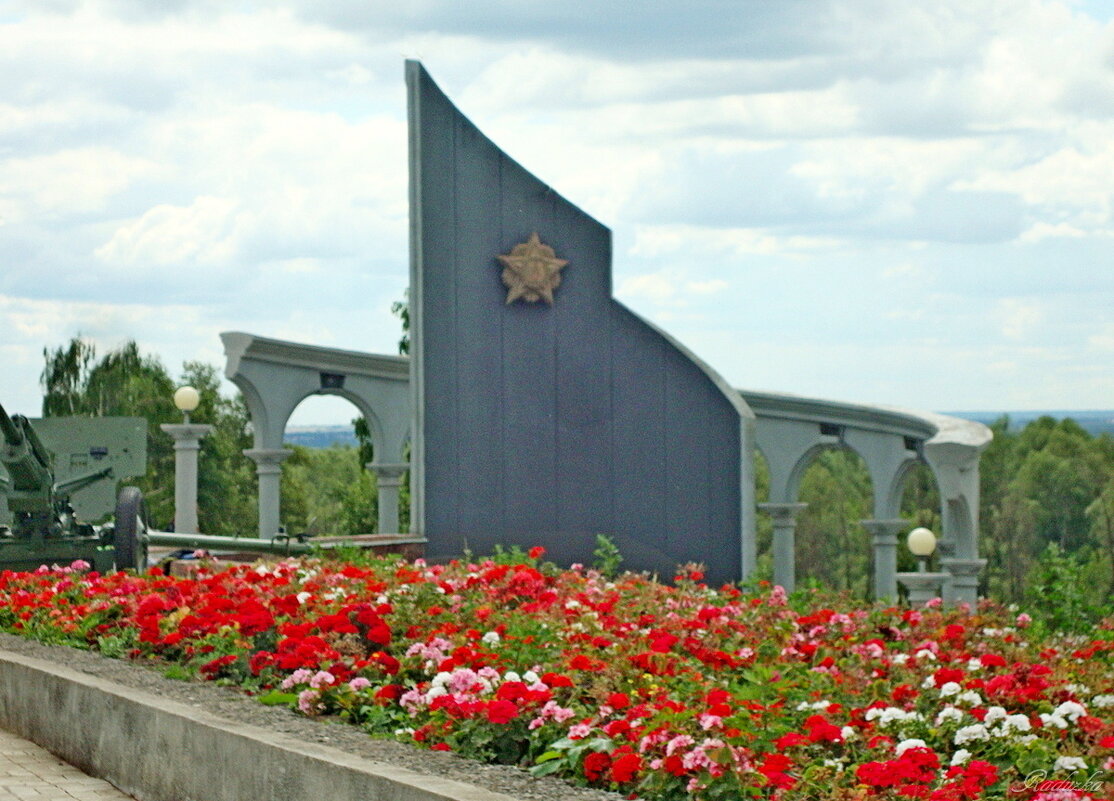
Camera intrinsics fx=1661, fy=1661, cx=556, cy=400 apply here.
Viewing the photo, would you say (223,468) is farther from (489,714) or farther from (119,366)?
(489,714)

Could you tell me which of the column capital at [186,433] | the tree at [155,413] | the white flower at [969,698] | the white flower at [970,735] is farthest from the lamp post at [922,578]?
the tree at [155,413]

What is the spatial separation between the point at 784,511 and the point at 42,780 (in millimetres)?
13206

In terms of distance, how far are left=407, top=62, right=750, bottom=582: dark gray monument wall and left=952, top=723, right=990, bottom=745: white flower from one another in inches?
414

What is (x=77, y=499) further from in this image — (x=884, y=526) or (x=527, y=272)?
(x=884, y=526)

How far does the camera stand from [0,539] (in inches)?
536

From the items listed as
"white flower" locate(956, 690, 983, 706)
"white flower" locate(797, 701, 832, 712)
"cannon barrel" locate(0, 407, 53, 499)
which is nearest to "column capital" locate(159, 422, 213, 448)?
"cannon barrel" locate(0, 407, 53, 499)

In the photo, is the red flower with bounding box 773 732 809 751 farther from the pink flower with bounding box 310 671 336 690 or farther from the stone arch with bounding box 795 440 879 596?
the stone arch with bounding box 795 440 879 596

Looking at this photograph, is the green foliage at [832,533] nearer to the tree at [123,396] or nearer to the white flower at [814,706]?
the tree at [123,396]

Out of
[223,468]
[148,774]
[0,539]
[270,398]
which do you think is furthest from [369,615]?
[223,468]

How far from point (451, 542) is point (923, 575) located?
4.85 metres

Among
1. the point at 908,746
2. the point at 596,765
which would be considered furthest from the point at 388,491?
the point at 908,746

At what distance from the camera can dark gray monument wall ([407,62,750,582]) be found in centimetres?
1667

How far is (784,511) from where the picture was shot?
64.6 ft

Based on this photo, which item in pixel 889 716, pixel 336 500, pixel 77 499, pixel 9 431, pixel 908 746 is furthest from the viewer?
pixel 336 500
